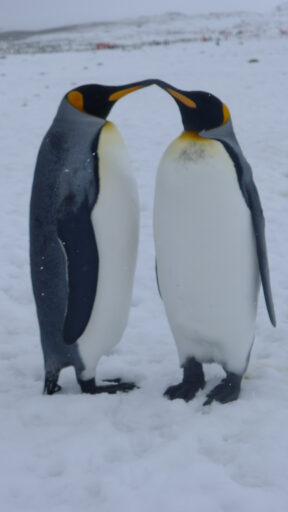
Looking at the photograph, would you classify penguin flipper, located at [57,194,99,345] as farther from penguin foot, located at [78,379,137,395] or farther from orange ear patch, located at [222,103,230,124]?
orange ear patch, located at [222,103,230,124]

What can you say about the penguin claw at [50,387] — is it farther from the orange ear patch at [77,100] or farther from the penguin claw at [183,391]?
the orange ear patch at [77,100]

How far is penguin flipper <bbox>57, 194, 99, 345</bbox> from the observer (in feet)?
7.41

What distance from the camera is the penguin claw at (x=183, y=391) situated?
251cm

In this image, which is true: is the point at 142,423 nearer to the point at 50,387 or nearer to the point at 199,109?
the point at 50,387

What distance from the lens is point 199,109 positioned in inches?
87.3

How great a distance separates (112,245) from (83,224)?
16 cm

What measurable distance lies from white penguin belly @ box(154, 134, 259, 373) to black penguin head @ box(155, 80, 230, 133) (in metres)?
0.06

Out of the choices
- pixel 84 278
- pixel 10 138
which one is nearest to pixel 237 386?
pixel 84 278

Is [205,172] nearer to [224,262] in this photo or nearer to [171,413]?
[224,262]

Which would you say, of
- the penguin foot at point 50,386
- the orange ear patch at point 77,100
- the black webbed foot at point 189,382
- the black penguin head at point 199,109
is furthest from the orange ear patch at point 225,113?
the penguin foot at point 50,386

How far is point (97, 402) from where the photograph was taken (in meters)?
2.46

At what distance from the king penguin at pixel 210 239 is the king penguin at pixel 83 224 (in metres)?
0.17

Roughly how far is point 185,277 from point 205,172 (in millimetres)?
432

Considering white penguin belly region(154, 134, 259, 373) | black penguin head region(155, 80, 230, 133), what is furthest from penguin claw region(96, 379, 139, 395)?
black penguin head region(155, 80, 230, 133)
